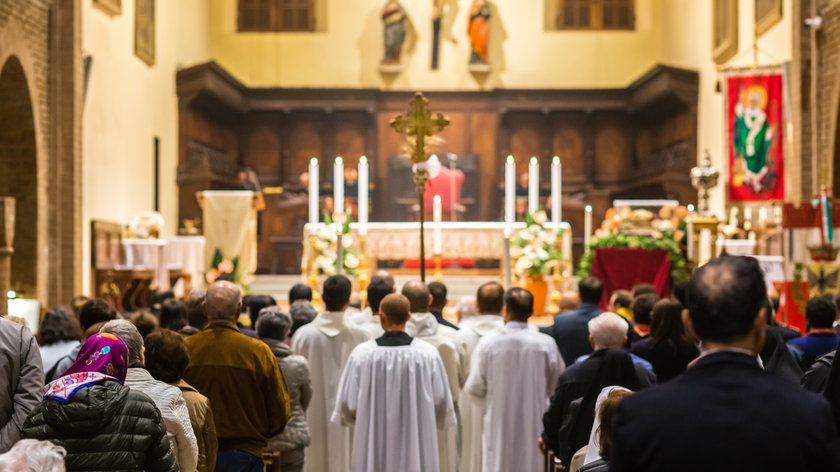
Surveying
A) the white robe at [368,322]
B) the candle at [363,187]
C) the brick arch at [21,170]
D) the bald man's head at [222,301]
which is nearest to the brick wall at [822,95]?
the candle at [363,187]

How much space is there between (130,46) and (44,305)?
493 centimetres

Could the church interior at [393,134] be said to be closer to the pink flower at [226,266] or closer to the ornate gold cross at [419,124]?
the ornate gold cross at [419,124]

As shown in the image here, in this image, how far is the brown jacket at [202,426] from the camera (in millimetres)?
3941

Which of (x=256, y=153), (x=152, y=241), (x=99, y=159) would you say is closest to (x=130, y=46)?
(x=99, y=159)

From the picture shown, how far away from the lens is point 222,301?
4.57 metres

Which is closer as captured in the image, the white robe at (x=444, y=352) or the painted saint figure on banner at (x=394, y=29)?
the white robe at (x=444, y=352)

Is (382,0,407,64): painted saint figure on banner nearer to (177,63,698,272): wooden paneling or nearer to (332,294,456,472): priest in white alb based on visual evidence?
(177,63,698,272): wooden paneling

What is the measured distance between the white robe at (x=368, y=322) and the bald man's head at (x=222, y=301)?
5.02 feet

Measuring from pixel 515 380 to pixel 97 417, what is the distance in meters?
3.12

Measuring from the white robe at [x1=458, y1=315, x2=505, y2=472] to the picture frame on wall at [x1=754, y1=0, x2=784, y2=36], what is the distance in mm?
9498

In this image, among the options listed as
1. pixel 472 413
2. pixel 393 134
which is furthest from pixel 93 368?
pixel 393 134

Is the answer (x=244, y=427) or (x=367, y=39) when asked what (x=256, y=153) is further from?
(x=244, y=427)

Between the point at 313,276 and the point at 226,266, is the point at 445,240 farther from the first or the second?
the point at 226,266

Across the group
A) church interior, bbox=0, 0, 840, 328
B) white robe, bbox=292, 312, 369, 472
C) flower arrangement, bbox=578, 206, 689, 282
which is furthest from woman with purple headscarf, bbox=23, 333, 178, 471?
flower arrangement, bbox=578, 206, 689, 282
